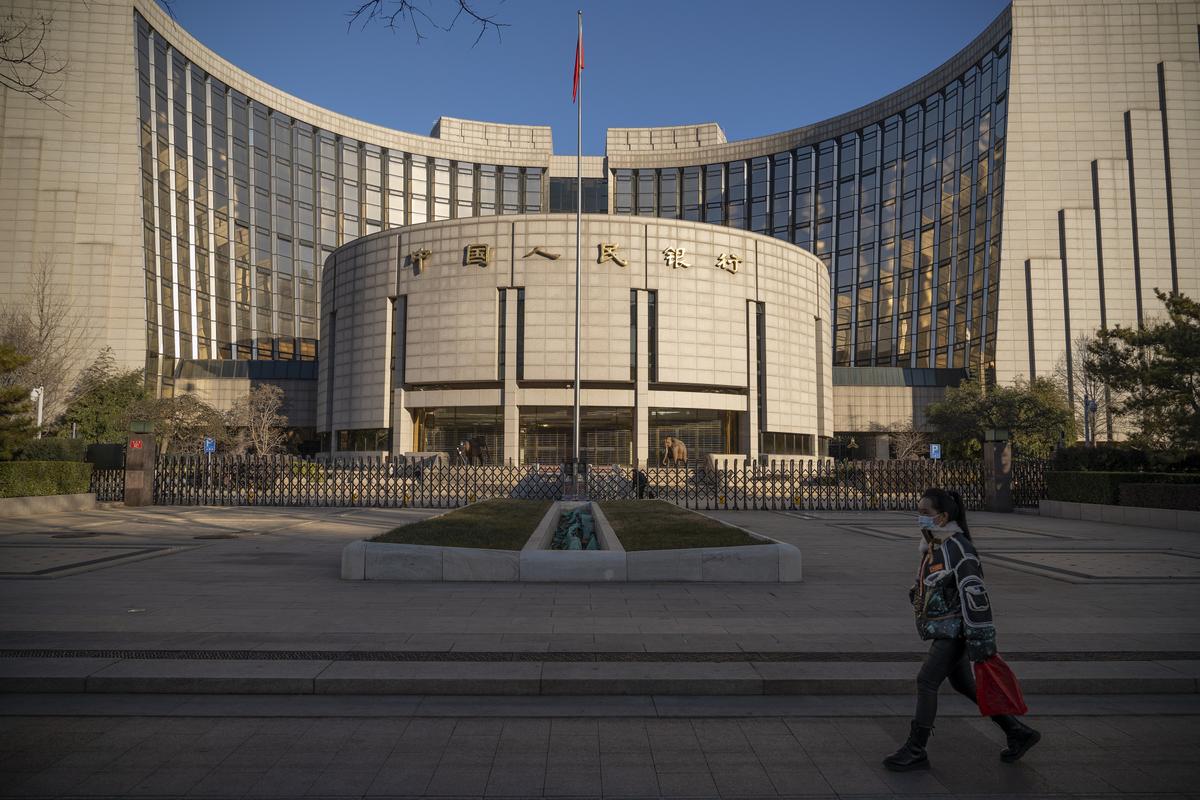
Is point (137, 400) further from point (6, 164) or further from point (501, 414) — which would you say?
point (501, 414)

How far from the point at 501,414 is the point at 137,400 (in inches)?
1081

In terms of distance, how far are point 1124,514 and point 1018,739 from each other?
2503 cm

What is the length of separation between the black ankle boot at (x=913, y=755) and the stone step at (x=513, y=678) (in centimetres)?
182

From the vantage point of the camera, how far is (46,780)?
485 cm

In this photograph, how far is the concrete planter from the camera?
490 inches

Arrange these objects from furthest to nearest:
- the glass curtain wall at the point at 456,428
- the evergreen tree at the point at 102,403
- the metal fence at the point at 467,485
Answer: the glass curtain wall at the point at 456,428 < the evergreen tree at the point at 102,403 < the metal fence at the point at 467,485

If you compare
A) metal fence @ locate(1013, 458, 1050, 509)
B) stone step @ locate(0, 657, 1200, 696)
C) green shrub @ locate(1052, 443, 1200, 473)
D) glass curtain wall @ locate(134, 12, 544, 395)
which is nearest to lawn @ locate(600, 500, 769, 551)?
stone step @ locate(0, 657, 1200, 696)

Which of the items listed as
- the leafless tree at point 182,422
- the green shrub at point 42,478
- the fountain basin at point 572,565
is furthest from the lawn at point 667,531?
the leafless tree at point 182,422

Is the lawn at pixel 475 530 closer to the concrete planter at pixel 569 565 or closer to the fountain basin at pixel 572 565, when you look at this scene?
the concrete planter at pixel 569 565

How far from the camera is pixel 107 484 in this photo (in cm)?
3111

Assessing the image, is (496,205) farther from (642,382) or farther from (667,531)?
(667,531)

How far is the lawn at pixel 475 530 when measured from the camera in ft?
44.2

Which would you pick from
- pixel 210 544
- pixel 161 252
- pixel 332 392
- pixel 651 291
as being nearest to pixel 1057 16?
pixel 651 291

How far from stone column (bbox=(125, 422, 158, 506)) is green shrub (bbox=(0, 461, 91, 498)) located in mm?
1409
